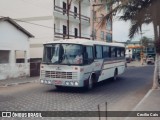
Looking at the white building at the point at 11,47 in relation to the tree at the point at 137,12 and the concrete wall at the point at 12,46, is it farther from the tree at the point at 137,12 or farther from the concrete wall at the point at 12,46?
the tree at the point at 137,12

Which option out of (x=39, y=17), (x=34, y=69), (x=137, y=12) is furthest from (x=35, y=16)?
(x=137, y=12)

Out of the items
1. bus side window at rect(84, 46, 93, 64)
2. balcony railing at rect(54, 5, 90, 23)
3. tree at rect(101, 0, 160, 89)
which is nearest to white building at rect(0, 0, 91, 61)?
balcony railing at rect(54, 5, 90, 23)

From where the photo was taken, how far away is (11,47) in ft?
81.4

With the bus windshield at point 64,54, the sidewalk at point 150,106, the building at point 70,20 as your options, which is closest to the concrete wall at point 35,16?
the building at point 70,20

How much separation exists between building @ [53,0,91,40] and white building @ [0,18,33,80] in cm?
906

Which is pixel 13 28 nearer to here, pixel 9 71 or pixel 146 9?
pixel 9 71

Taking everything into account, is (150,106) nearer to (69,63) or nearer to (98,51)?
(69,63)

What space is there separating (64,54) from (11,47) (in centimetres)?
1114

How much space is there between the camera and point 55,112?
996 cm

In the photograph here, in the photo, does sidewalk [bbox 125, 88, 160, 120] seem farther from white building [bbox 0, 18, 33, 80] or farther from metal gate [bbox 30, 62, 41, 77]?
metal gate [bbox 30, 62, 41, 77]

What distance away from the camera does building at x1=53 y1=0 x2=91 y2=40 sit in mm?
36750

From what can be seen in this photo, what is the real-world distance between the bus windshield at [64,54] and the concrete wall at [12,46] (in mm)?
8542

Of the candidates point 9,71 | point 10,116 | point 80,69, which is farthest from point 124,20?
point 9,71

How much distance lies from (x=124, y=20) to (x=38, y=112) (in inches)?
269
